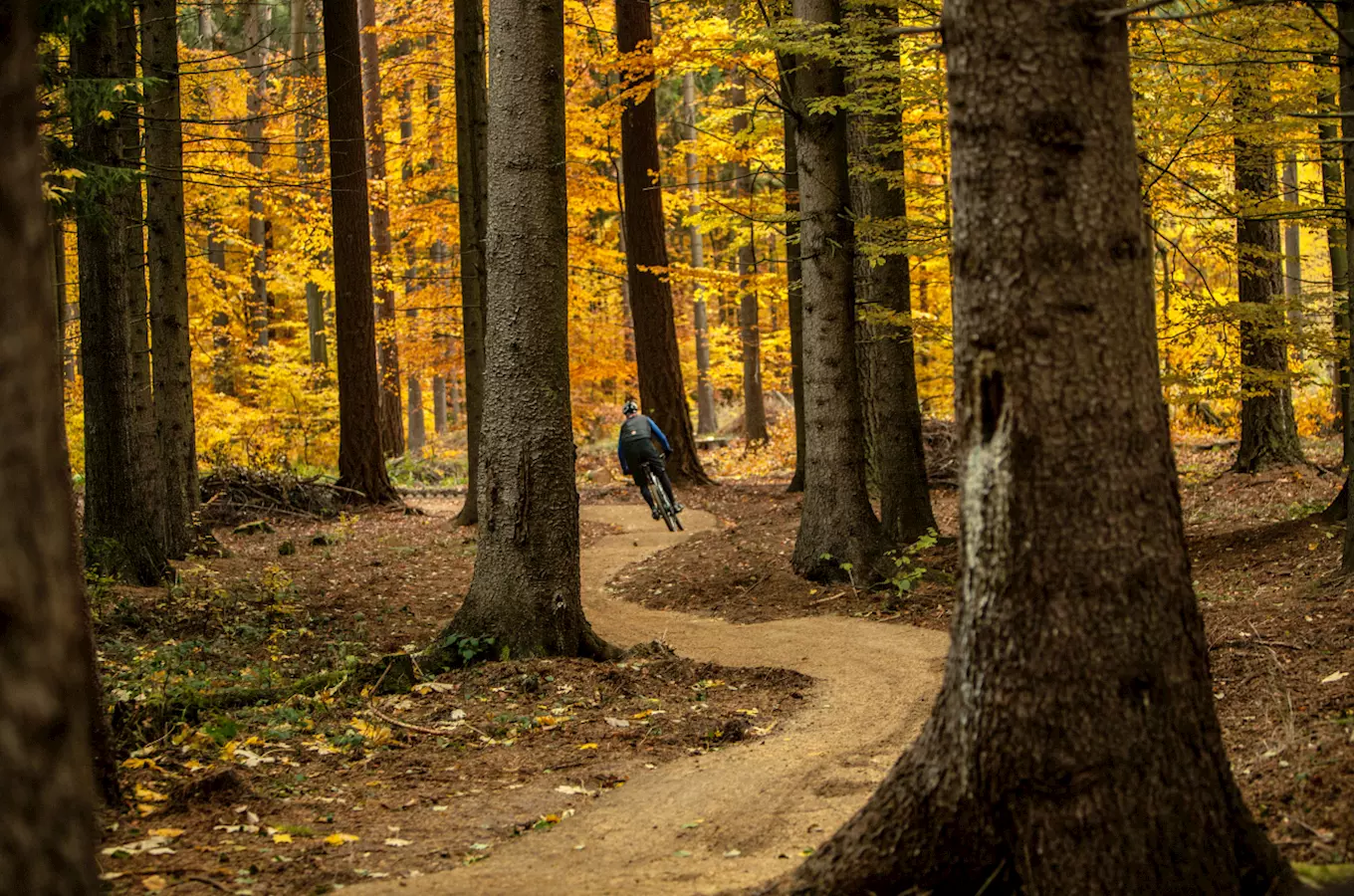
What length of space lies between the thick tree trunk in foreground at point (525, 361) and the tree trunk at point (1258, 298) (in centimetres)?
580

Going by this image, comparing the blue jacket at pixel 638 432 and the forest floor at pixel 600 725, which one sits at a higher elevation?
the blue jacket at pixel 638 432

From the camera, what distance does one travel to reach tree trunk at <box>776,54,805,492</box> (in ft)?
39.1

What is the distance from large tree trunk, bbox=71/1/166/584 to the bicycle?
7.06 meters

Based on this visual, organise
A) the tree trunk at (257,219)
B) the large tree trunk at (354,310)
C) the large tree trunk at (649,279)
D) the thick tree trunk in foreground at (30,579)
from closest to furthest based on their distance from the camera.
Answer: the thick tree trunk in foreground at (30,579) < the large tree trunk at (354,310) < the large tree trunk at (649,279) < the tree trunk at (257,219)

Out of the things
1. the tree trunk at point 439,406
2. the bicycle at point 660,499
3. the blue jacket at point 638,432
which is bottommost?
the bicycle at point 660,499

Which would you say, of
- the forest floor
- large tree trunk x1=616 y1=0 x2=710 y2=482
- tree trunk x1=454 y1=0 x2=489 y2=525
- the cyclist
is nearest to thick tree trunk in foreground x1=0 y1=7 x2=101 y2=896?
the forest floor

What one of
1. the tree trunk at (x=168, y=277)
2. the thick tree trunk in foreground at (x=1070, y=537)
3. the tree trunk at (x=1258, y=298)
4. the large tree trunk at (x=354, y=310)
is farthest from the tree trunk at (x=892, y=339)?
the large tree trunk at (x=354, y=310)

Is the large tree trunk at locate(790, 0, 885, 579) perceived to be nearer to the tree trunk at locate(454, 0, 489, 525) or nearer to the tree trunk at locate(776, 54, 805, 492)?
the tree trunk at locate(776, 54, 805, 492)

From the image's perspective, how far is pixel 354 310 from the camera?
18.9 metres

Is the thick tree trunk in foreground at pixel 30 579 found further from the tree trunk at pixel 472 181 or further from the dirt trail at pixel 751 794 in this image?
the tree trunk at pixel 472 181

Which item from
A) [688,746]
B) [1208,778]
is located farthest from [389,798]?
[1208,778]

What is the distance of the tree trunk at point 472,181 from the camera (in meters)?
15.1

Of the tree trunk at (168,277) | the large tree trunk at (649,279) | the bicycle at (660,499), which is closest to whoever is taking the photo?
the tree trunk at (168,277)

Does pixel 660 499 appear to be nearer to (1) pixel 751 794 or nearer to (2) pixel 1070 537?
(1) pixel 751 794
